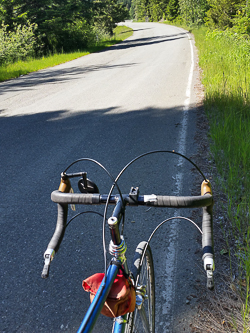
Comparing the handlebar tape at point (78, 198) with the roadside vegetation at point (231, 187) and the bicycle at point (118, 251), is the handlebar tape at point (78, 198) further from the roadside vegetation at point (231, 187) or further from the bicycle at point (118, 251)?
the roadside vegetation at point (231, 187)

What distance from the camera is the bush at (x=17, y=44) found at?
54.0ft

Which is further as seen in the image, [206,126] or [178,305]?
[206,126]

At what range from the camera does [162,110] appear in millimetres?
7691

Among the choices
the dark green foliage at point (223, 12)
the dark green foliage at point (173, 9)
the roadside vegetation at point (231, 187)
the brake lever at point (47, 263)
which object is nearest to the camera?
the brake lever at point (47, 263)

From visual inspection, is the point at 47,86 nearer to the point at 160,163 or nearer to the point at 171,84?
the point at 171,84

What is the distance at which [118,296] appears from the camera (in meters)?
0.99

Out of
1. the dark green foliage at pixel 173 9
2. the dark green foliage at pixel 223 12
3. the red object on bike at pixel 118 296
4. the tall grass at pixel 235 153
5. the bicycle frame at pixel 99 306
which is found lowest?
the tall grass at pixel 235 153

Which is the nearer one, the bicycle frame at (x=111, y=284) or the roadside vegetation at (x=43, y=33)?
the bicycle frame at (x=111, y=284)

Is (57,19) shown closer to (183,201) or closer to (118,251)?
(183,201)

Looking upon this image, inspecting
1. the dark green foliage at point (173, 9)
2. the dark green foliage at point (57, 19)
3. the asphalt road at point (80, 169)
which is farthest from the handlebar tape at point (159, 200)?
the dark green foliage at point (173, 9)

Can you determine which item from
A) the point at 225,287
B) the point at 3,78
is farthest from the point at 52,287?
the point at 3,78

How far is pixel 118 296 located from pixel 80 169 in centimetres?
396

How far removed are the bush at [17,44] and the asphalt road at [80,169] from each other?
6.36 metres

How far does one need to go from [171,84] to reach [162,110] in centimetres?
315
